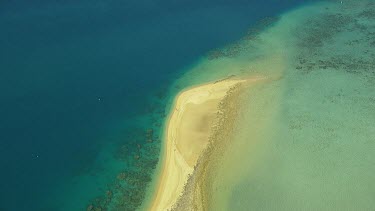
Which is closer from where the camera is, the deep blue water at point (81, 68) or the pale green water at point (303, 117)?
the pale green water at point (303, 117)

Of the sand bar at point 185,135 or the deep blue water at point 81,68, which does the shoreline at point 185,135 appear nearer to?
the sand bar at point 185,135

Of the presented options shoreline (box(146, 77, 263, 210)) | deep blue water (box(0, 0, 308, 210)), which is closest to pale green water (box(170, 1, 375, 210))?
shoreline (box(146, 77, 263, 210))

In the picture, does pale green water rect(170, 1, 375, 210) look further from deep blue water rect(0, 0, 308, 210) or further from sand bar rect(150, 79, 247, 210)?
deep blue water rect(0, 0, 308, 210)

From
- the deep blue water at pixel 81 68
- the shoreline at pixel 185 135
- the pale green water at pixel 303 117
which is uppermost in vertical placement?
the deep blue water at pixel 81 68

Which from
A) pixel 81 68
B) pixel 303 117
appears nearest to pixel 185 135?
pixel 303 117

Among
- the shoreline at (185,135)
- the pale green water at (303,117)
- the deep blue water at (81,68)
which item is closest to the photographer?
the pale green water at (303,117)

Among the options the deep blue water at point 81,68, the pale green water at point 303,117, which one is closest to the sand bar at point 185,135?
the pale green water at point 303,117

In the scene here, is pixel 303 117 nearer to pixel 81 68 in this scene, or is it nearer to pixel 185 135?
pixel 185 135

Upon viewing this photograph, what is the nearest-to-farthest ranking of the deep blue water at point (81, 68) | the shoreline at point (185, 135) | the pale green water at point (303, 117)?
the pale green water at point (303, 117), the shoreline at point (185, 135), the deep blue water at point (81, 68)

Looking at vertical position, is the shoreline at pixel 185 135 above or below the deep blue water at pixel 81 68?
below
